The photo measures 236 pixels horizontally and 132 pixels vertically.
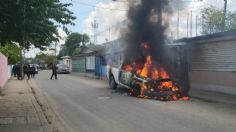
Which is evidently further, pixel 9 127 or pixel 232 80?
pixel 232 80

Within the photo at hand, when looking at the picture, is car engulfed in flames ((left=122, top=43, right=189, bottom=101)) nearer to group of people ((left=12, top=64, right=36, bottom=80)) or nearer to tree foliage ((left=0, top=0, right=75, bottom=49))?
tree foliage ((left=0, top=0, right=75, bottom=49))

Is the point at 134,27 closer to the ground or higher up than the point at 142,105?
higher up

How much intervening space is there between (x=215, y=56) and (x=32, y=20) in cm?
1078

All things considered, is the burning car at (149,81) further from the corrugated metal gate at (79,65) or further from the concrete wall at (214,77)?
the corrugated metal gate at (79,65)

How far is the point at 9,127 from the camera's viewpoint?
9.77 meters

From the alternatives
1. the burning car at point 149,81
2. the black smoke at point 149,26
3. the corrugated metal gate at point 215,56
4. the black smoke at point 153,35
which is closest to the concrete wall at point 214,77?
the corrugated metal gate at point 215,56

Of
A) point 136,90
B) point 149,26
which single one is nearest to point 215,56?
point 149,26

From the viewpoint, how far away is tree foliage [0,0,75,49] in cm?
1090

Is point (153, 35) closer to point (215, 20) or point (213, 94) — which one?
point (213, 94)

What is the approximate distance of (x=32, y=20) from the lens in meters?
12.2

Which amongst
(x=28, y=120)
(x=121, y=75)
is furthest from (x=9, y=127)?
(x=121, y=75)

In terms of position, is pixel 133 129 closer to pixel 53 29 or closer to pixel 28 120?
pixel 28 120

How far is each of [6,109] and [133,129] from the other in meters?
5.99

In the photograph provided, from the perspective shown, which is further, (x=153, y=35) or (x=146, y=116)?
(x=153, y=35)
